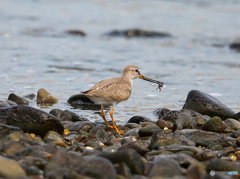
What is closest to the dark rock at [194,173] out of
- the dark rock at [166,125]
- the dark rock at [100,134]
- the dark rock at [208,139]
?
the dark rock at [208,139]

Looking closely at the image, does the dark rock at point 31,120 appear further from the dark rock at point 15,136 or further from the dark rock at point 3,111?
the dark rock at point 3,111

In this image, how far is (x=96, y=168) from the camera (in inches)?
144

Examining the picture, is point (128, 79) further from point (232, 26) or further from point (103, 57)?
point (232, 26)

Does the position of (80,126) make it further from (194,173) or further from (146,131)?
(194,173)

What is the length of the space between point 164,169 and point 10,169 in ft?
4.98

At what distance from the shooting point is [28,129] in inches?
222

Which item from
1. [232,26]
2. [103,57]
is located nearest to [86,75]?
[103,57]

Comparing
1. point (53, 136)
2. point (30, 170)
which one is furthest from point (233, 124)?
point (30, 170)

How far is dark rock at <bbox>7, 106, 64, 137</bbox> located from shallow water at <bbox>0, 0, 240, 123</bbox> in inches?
80.1

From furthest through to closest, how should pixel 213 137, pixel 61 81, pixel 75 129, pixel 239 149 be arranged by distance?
pixel 61 81 → pixel 75 129 → pixel 213 137 → pixel 239 149

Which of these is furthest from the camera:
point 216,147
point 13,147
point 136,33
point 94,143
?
point 136,33

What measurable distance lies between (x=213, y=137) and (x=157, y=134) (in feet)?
2.91

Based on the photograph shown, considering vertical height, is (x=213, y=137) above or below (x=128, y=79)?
below

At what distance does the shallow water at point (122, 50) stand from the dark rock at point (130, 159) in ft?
11.2
